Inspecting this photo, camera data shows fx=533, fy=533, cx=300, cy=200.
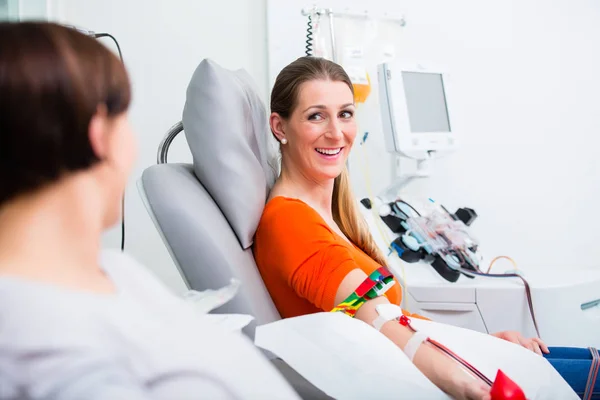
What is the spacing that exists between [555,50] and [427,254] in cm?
151

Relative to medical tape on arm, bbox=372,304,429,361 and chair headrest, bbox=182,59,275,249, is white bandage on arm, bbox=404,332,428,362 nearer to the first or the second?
medical tape on arm, bbox=372,304,429,361

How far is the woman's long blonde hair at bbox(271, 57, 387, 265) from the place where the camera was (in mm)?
1296

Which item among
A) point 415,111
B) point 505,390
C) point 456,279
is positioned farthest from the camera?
point 415,111

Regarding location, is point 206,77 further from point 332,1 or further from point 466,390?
point 332,1

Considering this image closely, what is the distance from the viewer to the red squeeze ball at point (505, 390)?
2.17 ft

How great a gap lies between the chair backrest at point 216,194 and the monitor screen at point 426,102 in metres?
0.85

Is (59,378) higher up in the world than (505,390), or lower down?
higher up

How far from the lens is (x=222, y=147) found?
1125mm

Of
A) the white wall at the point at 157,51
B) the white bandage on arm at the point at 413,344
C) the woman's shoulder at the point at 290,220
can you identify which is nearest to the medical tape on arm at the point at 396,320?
the white bandage on arm at the point at 413,344

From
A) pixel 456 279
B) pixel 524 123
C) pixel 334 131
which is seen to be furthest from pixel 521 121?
pixel 334 131

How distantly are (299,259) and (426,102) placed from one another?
3.87ft

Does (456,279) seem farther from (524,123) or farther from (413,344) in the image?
(524,123)

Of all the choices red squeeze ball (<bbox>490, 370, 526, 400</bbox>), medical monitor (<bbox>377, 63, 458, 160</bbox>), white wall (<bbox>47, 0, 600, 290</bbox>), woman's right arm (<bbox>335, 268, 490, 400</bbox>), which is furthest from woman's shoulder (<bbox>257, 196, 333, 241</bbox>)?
white wall (<bbox>47, 0, 600, 290</bbox>)

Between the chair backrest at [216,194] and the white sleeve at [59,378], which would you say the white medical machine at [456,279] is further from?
the white sleeve at [59,378]
